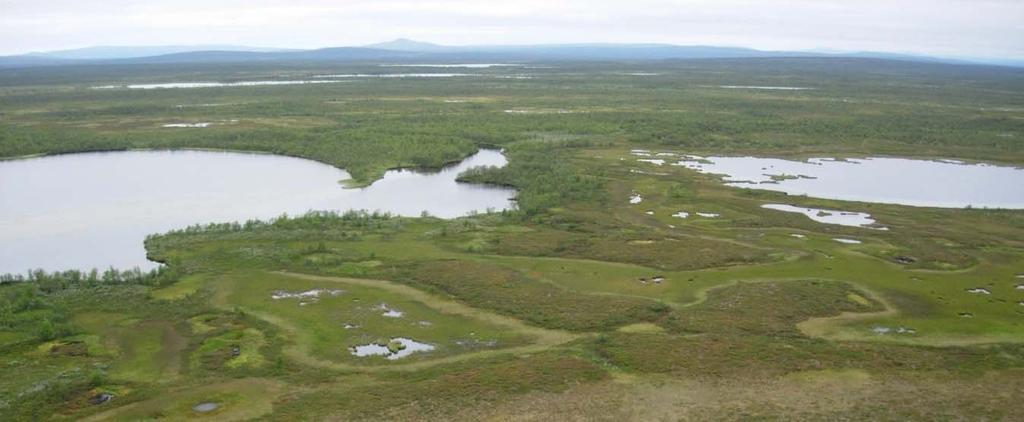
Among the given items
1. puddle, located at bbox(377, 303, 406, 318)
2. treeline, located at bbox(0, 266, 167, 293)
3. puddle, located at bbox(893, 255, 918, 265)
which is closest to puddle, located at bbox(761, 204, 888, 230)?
puddle, located at bbox(893, 255, 918, 265)

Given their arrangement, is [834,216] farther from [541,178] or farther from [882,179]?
[541,178]

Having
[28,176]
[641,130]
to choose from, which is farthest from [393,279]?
[641,130]

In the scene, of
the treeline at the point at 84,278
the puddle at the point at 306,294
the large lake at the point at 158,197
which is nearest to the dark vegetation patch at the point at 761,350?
the puddle at the point at 306,294

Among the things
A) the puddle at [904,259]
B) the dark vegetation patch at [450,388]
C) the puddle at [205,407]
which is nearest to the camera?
the puddle at [205,407]

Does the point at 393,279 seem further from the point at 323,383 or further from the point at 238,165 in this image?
the point at 238,165

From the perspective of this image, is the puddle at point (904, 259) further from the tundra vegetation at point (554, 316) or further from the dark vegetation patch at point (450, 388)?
the dark vegetation patch at point (450, 388)
